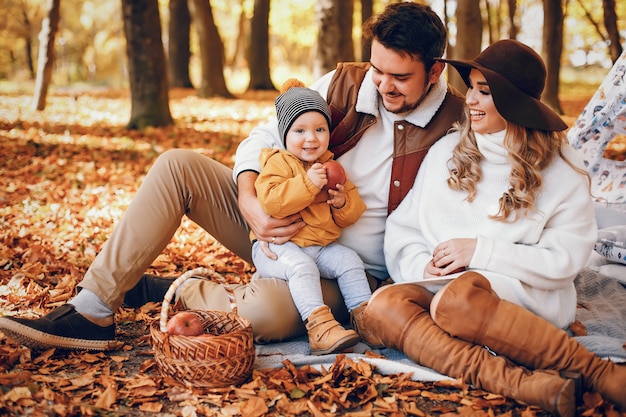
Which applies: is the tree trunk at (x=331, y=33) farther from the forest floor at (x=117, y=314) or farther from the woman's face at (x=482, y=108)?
the woman's face at (x=482, y=108)

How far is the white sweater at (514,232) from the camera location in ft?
10.2

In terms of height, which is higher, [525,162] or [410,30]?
[410,30]

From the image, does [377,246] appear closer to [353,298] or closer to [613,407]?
[353,298]

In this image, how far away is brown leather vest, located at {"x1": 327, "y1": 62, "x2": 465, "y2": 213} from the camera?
362 centimetres

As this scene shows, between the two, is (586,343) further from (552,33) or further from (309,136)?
(552,33)

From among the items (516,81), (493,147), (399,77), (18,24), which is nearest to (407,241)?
(493,147)

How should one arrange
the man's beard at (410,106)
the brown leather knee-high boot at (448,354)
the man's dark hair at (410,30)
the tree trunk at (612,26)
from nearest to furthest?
Answer: the brown leather knee-high boot at (448,354) < the man's dark hair at (410,30) < the man's beard at (410,106) < the tree trunk at (612,26)

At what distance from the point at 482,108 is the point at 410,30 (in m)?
0.58

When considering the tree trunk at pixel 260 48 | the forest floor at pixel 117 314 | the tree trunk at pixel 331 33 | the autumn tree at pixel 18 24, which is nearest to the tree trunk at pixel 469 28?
the tree trunk at pixel 331 33

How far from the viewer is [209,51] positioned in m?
14.3

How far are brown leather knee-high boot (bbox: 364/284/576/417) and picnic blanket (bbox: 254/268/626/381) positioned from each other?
0.10 m

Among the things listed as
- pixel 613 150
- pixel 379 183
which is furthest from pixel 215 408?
pixel 613 150

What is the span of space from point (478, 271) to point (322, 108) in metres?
1.18

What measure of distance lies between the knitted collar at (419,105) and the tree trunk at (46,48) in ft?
31.6
